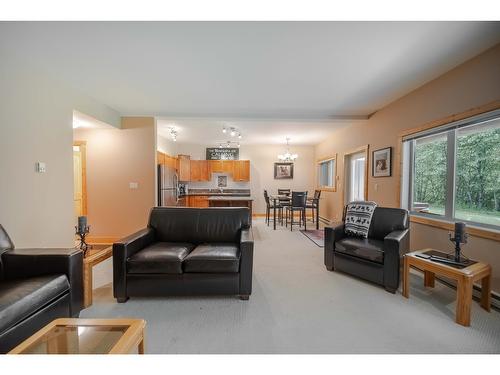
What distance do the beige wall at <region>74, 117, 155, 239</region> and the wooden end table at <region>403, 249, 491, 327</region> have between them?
4267 millimetres

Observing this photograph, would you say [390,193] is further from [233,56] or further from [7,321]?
[7,321]

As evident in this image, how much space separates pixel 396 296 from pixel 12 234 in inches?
158

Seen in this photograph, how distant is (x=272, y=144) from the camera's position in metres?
7.60

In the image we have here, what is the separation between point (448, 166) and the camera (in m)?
2.64

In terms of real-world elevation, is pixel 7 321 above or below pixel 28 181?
below

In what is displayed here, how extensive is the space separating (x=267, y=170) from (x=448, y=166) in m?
5.45

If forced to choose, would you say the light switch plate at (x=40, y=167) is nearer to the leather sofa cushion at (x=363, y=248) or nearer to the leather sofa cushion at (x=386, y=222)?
the leather sofa cushion at (x=363, y=248)

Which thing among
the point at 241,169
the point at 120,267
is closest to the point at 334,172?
the point at 241,169

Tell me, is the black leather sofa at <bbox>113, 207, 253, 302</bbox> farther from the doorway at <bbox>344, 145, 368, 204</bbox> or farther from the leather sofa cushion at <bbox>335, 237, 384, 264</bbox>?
the doorway at <bbox>344, 145, 368, 204</bbox>

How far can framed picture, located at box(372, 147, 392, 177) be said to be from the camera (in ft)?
11.8

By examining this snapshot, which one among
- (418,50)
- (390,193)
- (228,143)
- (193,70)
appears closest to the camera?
(418,50)

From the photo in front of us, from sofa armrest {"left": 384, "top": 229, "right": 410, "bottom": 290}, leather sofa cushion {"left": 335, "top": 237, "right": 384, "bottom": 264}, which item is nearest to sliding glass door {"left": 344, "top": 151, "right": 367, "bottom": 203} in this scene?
leather sofa cushion {"left": 335, "top": 237, "right": 384, "bottom": 264}
